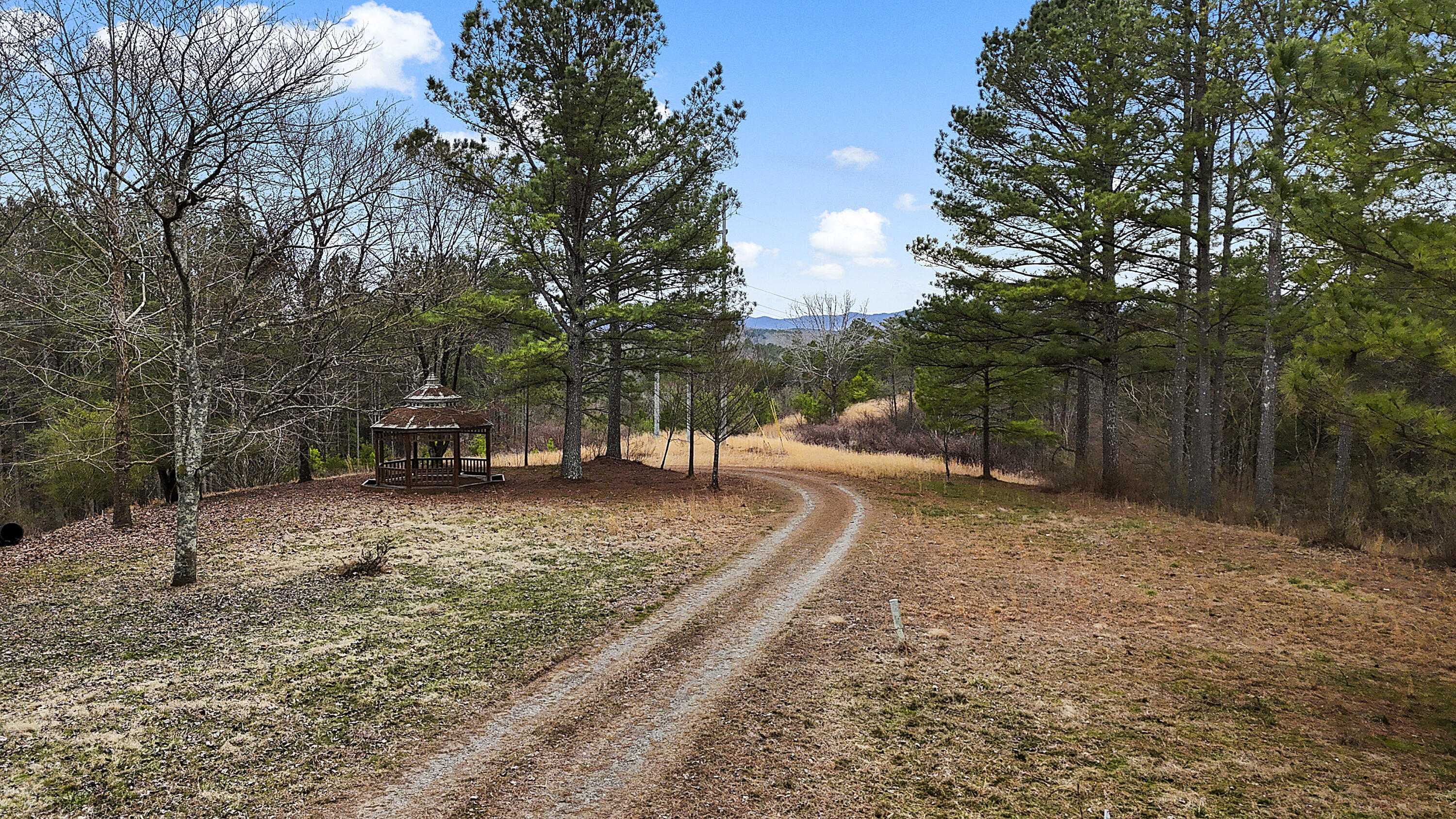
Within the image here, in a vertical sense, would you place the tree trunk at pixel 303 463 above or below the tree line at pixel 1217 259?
below

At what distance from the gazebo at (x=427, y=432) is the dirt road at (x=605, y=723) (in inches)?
405

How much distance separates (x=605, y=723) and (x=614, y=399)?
16.6 meters

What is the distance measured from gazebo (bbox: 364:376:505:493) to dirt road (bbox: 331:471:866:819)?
10300 millimetres

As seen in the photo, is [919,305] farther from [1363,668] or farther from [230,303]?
[230,303]

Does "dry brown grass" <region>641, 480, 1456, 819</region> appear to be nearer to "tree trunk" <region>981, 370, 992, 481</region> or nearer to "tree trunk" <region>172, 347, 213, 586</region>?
"tree trunk" <region>172, 347, 213, 586</region>

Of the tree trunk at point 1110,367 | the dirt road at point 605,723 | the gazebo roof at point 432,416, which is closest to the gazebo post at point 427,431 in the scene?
the gazebo roof at point 432,416

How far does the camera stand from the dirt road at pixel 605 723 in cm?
446

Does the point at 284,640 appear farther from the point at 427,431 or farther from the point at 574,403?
the point at 574,403

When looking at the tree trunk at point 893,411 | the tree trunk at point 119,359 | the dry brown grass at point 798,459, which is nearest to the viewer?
the tree trunk at point 119,359

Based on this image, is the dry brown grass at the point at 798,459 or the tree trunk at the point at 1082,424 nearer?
the tree trunk at the point at 1082,424

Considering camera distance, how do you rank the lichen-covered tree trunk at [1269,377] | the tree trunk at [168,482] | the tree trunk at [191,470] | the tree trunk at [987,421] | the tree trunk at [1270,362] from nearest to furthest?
the tree trunk at [191,470] < the tree trunk at [1270,362] < the lichen-covered tree trunk at [1269,377] < the tree trunk at [168,482] < the tree trunk at [987,421]

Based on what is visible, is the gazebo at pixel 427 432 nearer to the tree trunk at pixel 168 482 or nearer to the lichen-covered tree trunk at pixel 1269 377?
the tree trunk at pixel 168 482

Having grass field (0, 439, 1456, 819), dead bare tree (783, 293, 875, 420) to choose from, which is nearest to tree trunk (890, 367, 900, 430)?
dead bare tree (783, 293, 875, 420)

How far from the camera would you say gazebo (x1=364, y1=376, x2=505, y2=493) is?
655 inches
